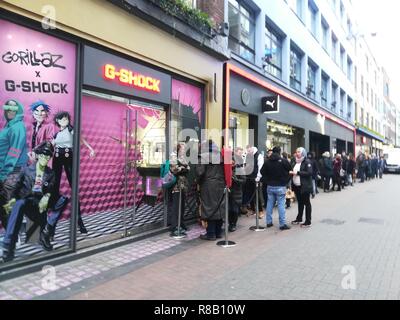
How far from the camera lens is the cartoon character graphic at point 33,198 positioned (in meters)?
5.08

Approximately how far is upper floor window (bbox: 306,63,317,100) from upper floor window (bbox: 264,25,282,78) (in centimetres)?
407

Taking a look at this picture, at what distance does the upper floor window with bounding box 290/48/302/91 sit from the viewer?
17406 millimetres

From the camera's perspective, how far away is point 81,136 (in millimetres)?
6453

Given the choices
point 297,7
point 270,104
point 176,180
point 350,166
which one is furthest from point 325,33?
point 176,180

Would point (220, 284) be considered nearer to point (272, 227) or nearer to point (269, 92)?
point (272, 227)

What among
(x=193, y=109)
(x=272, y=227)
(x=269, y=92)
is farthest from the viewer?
(x=269, y=92)

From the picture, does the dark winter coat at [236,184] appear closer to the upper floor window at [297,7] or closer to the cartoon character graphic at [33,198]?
the cartoon character graphic at [33,198]

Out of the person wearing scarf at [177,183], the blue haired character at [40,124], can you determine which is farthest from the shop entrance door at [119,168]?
the blue haired character at [40,124]

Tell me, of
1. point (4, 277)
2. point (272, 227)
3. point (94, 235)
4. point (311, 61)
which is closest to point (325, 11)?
point (311, 61)

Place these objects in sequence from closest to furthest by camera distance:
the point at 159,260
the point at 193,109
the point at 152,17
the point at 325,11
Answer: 1. the point at 159,260
2. the point at 152,17
3. the point at 193,109
4. the point at 325,11

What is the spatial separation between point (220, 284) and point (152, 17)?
5.24 meters

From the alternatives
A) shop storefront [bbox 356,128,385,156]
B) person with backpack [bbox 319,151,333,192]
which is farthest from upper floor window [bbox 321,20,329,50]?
shop storefront [bbox 356,128,385,156]

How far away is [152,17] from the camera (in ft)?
24.0

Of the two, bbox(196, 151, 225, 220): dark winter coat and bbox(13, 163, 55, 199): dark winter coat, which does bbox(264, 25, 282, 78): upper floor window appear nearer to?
bbox(196, 151, 225, 220): dark winter coat
